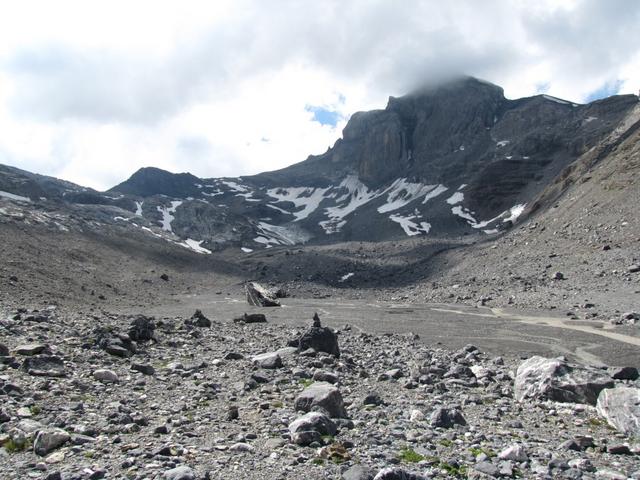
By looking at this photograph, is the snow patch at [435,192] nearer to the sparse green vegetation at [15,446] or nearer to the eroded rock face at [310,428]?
the eroded rock face at [310,428]

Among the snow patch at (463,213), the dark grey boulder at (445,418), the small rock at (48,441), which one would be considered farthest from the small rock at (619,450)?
the snow patch at (463,213)

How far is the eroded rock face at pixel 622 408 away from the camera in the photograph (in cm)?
1147

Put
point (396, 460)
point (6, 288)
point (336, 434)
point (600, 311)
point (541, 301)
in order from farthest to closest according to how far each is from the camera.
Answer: point (541, 301)
point (6, 288)
point (600, 311)
point (336, 434)
point (396, 460)

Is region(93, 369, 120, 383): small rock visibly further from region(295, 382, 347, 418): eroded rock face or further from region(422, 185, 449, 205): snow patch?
region(422, 185, 449, 205): snow patch

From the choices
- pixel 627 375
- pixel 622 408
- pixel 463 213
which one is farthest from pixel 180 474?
pixel 463 213

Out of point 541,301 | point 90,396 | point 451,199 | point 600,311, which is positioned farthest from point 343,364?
point 451,199

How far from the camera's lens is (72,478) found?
824 centimetres

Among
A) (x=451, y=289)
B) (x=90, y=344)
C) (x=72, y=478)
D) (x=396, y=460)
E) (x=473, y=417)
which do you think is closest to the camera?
(x=72, y=478)

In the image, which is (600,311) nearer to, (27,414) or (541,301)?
(541,301)

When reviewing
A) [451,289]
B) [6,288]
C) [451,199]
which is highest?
[451,199]

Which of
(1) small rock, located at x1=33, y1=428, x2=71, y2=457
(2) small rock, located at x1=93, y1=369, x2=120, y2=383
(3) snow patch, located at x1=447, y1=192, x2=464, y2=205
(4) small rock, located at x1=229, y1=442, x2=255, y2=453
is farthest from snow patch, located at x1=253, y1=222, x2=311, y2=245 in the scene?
(4) small rock, located at x1=229, y1=442, x2=255, y2=453

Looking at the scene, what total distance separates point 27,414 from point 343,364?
34.8ft

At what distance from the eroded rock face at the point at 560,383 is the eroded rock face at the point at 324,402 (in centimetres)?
595

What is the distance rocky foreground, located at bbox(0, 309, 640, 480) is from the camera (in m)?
9.11
